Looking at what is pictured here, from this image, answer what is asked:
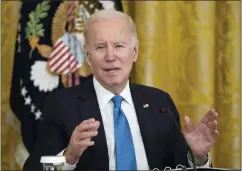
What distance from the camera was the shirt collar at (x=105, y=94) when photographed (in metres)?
2.03

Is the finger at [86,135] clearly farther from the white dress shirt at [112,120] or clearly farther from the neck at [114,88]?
the neck at [114,88]

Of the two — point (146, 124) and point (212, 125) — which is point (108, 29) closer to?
point (146, 124)

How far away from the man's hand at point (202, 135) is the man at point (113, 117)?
0.07ft

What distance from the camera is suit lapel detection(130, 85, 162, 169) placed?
1.94 metres

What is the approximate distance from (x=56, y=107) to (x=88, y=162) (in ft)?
1.00

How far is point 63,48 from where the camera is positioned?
9.34 ft

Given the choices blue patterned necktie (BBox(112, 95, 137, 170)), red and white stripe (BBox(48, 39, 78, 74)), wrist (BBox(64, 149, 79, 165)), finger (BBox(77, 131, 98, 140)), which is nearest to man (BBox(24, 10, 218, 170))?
blue patterned necktie (BBox(112, 95, 137, 170))

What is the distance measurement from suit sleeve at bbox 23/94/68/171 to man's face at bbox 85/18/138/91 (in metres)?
0.28

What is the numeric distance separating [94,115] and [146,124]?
239 millimetres

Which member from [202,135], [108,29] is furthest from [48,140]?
[202,135]

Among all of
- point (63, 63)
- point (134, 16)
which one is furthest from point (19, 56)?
point (134, 16)

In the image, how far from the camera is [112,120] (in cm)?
197

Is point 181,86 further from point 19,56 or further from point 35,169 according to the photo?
point 35,169

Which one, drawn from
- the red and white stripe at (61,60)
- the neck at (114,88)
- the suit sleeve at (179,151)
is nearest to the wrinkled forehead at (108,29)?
the neck at (114,88)
